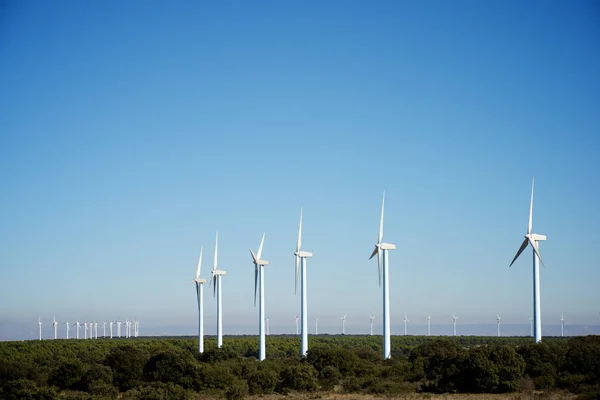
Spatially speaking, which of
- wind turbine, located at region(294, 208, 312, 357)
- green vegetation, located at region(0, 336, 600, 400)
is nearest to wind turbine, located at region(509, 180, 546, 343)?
green vegetation, located at region(0, 336, 600, 400)

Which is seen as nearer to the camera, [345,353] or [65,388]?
[65,388]

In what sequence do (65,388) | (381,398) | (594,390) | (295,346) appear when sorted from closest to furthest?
(594,390)
(381,398)
(65,388)
(295,346)

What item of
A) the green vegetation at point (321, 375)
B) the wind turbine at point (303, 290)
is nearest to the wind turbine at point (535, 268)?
the green vegetation at point (321, 375)

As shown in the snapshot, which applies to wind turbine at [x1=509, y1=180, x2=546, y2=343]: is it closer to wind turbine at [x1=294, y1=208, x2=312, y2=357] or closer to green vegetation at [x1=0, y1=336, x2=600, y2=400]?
green vegetation at [x1=0, y1=336, x2=600, y2=400]

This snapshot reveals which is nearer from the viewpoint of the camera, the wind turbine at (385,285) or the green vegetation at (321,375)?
the green vegetation at (321,375)

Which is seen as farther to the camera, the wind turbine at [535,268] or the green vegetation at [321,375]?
the wind turbine at [535,268]

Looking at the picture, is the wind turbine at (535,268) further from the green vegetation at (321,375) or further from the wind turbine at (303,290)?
the wind turbine at (303,290)

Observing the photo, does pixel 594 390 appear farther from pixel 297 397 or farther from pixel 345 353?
pixel 345 353

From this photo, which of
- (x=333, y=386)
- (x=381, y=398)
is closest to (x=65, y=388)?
(x=333, y=386)

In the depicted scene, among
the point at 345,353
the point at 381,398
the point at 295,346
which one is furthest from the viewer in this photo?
the point at 295,346

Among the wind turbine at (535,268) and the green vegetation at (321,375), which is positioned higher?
the wind turbine at (535,268)

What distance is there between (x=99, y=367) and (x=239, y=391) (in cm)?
1628

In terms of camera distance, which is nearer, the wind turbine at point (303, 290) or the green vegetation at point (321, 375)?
the green vegetation at point (321, 375)

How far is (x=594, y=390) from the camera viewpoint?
5769cm
